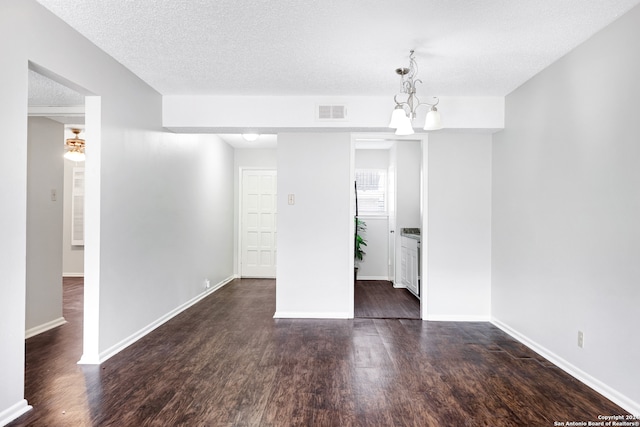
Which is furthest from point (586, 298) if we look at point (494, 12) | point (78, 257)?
point (78, 257)

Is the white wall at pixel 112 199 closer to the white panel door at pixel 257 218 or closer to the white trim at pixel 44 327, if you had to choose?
the white trim at pixel 44 327

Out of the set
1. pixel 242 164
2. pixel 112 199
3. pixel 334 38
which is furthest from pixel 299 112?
pixel 242 164

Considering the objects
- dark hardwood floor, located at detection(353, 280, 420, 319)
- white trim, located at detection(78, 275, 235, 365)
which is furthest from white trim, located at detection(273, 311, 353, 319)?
white trim, located at detection(78, 275, 235, 365)

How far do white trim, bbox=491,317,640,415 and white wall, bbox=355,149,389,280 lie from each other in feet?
11.0

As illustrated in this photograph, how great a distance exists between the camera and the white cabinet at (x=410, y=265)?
5.47m

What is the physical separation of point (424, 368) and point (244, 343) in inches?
63.3

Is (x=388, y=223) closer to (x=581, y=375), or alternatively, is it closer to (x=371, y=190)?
(x=371, y=190)

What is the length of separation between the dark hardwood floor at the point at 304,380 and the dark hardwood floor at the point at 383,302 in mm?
484

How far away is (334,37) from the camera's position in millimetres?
2783

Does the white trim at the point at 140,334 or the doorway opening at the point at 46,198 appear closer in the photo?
the white trim at the point at 140,334

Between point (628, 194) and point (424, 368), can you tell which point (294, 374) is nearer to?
point (424, 368)

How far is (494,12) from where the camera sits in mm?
2428

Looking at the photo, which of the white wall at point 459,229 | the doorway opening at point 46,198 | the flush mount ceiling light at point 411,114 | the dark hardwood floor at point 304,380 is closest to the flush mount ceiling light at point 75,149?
the doorway opening at point 46,198

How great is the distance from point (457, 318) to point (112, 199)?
3754 millimetres
